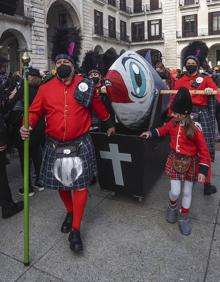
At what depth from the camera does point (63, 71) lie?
2586mm

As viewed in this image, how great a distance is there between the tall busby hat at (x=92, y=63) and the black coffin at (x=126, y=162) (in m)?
2.09

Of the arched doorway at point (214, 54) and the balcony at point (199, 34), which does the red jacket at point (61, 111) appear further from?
the arched doorway at point (214, 54)

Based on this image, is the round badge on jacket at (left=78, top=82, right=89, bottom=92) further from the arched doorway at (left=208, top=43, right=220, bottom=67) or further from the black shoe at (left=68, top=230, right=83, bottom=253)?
the arched doorway at (left=208, top=43, right=220, bottom=67)

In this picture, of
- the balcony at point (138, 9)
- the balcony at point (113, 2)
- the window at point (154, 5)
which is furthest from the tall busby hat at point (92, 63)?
the balcony at point (138, 9)

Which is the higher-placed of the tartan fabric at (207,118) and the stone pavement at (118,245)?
the tartan fabric at (207,118)

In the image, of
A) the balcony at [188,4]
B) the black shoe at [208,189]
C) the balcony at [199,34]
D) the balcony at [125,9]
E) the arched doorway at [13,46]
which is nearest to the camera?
the black shoe at [208,189]

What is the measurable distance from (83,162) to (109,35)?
29.2 m

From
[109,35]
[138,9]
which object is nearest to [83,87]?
[109,35]

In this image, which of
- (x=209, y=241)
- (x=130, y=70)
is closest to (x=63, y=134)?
(x=130, y=70)

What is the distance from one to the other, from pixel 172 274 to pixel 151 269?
17cm

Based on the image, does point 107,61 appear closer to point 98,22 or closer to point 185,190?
point 185,190

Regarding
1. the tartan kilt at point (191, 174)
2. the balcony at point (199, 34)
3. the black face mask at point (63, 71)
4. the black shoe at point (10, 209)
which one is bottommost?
the black shoe at point (10, 209)

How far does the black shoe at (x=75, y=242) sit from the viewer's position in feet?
8.41

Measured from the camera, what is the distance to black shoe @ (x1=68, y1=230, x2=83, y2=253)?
8.41 ft
